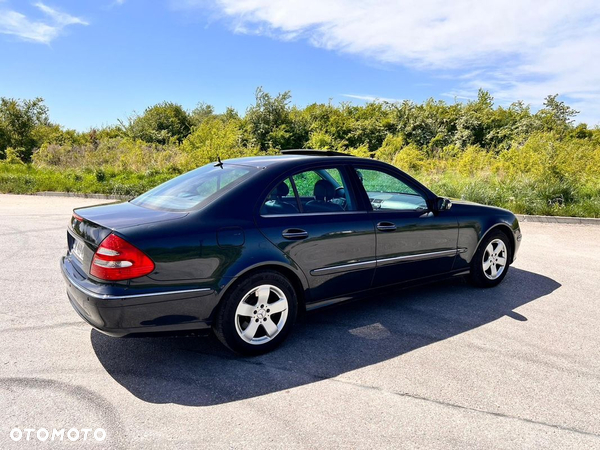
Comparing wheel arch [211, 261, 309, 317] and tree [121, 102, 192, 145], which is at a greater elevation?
tree [121, 102, 192, 145]

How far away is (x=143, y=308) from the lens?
2.90m

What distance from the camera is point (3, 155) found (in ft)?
92.2

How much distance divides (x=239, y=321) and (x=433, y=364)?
1.53 m

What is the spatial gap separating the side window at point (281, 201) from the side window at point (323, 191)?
0.08m

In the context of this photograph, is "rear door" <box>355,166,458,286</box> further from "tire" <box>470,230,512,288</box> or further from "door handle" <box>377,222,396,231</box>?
"tire" <box>470,230,512,288</box>

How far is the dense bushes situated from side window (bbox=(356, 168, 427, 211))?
7.73 meters

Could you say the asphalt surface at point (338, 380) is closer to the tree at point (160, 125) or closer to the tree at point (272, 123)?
the tree at point (272, 123)

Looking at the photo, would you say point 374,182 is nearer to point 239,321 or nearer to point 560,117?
point 239,321

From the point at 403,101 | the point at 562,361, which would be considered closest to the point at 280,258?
the point at 562,361

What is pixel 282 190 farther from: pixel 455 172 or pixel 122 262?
pixel 455 172

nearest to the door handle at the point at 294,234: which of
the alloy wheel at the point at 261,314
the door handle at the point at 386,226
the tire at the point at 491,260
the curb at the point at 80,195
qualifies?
the alloy wheel at the point at 261,314

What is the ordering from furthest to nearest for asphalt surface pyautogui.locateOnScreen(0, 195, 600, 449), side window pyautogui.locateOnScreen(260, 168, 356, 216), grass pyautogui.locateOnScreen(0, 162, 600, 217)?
1. grass pyautogui.locateOnScreen(0, 162, 600, 217)
2. side window pyautogui.locateOnScreen(260, 168, 356, 216)
3. asphalt surface pyautogui.locateOnScreen(0, 195, 600, 449)

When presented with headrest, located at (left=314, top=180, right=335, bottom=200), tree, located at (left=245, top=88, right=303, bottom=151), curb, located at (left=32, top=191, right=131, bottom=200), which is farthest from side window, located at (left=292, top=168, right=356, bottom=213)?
tree, located at (left=245, top=88, right=303, bottom=151)

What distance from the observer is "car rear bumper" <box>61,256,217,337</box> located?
9.39 feet
